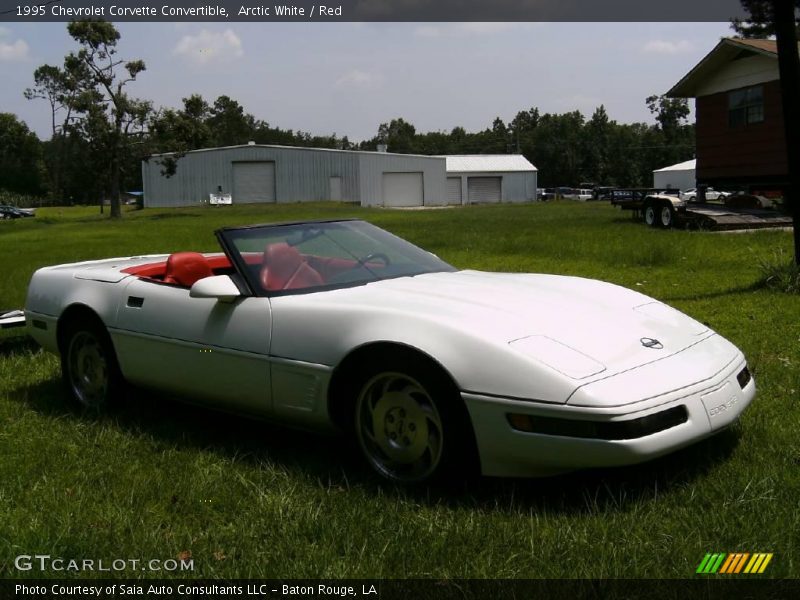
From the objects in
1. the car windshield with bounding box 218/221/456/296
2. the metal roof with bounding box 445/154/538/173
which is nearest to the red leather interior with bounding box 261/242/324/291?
the car windshield with bounding box 218/221/456/296

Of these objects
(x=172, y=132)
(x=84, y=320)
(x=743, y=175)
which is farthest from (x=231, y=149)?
(x=84, y=320)

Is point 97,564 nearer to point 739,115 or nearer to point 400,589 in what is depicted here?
point 400,589

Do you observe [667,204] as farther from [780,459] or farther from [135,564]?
[135,564]

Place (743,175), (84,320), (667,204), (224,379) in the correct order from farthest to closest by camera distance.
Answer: (743,175) → (667,204) → (84,320) → (224,379)

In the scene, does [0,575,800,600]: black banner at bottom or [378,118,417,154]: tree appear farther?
[378,118,417,154]: tree

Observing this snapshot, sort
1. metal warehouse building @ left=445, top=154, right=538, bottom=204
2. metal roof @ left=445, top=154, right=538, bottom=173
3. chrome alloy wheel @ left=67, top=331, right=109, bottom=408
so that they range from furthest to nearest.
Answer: metal roof @ left=445, top=154, right=538, bottom=173 < metal warehouse building @ left=445, top=154, right=538, bottom=204 < chrome alloy wheel @ left=67, top=331, right=109, bottom=408

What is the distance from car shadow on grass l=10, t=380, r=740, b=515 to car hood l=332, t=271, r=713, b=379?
521 mm

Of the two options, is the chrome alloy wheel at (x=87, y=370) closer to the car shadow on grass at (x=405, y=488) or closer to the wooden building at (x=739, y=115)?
the car shadow on grass at (x=405, y=488)

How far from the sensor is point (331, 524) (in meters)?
3.17

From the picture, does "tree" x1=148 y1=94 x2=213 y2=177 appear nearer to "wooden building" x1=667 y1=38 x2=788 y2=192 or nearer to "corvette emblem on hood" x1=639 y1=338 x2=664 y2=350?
"wooden building" x1=667 y1=38 x2=788 y2=192

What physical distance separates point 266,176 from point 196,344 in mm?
57317

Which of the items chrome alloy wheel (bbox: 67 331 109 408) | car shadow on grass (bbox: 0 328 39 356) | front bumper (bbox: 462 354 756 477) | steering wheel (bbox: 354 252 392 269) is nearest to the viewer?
→ front bumper (bbox: 462 354 756 477)

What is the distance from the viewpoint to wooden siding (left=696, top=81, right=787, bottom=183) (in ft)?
66.6

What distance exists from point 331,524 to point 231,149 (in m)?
58.9
